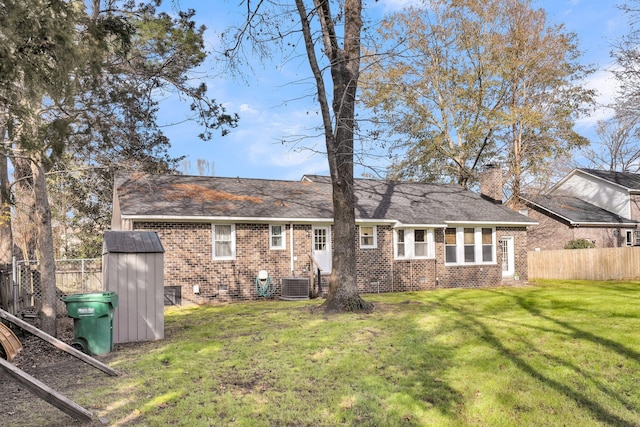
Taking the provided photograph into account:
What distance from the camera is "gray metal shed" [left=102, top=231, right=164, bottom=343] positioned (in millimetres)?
9328

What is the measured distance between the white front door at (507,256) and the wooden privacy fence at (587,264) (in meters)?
4.49

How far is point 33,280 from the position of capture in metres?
14.7

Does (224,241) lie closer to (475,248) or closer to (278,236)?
(278,236)

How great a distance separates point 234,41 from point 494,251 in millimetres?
15858

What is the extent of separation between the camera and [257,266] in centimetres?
1761

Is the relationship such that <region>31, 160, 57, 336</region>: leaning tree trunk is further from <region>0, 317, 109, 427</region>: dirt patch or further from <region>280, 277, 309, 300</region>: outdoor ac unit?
<region>280, 277, 309, 300</region>: outdoor ac unit

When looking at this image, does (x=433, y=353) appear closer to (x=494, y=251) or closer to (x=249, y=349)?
(x=249, y=349)

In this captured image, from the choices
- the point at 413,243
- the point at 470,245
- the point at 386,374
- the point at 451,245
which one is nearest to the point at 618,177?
the point at 470,245

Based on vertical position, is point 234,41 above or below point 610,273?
above

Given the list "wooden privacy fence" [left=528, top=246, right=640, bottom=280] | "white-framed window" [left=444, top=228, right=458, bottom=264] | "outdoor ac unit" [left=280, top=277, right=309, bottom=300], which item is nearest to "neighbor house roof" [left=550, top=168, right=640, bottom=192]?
"wooden privacy fence" [left=528, top=246, right=640, bottom=280]

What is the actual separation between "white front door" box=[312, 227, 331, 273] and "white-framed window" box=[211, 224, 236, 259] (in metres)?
3.19

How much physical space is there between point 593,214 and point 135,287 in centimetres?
2961

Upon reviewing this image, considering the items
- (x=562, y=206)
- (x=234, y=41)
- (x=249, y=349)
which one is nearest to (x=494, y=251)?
(x=562, y=206)

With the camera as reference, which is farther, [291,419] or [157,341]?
[157,341]
